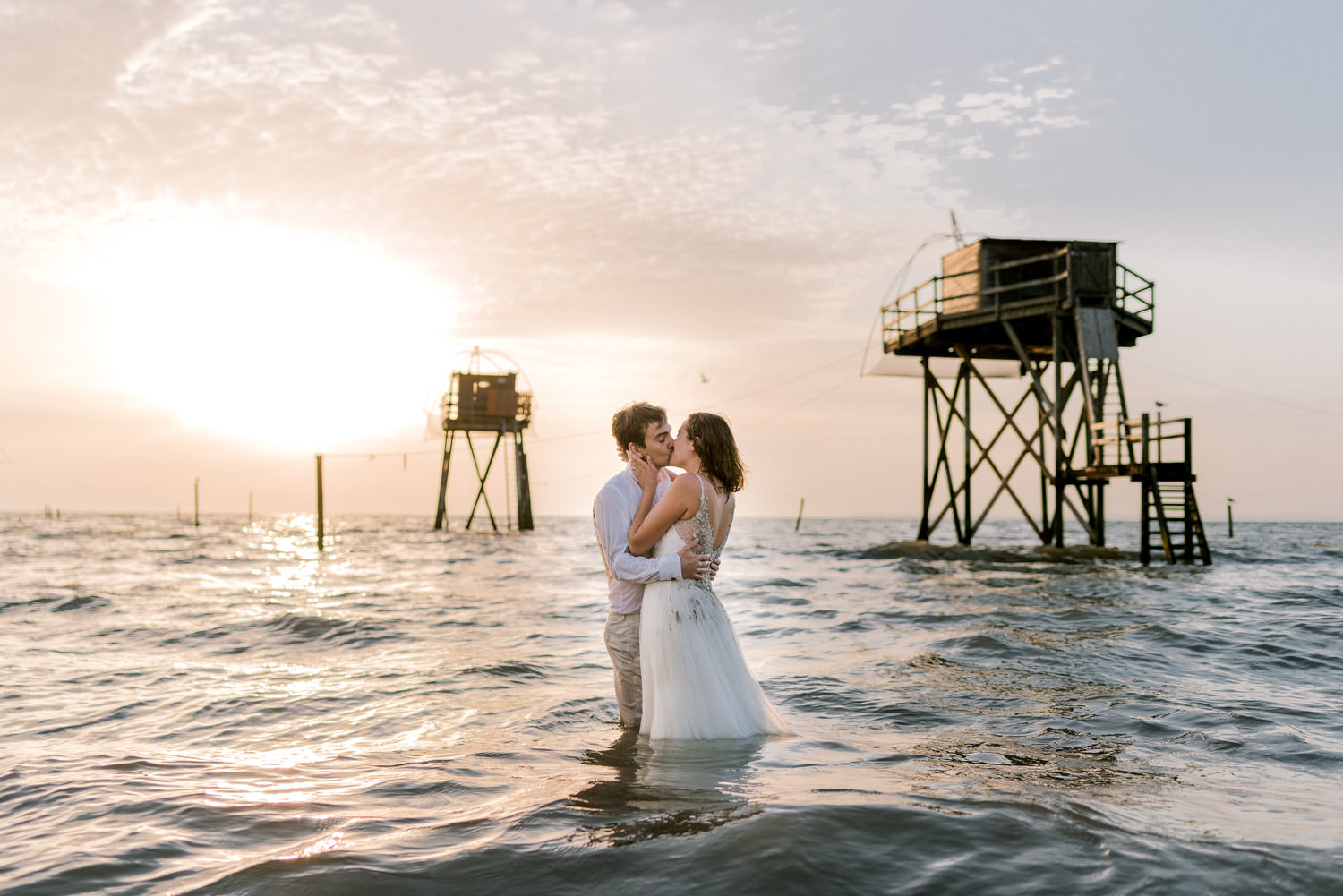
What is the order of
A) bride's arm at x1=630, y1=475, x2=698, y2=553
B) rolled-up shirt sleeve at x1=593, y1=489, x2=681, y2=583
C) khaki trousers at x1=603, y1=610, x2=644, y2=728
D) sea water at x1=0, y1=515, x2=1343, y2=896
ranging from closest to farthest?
1. sea water at x1=0, y1=515, x2=1343, y2=896
2. bride's arm at x1=630, y1=475, x2=698, y2=553
3. rolled-up shirt sleeve at x1=593, y1=489, x2=681, y2=583
4. khaki trousers at x1=603, y1=610, x2=644, y2=728

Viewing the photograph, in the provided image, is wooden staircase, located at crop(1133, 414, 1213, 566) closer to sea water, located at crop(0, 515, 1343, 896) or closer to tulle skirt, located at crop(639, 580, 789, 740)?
sea water, located at crop(0, 515, 1343, 896)

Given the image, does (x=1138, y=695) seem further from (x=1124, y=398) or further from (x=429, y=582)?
(x=1124, y=398)

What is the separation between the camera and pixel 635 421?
5109mm

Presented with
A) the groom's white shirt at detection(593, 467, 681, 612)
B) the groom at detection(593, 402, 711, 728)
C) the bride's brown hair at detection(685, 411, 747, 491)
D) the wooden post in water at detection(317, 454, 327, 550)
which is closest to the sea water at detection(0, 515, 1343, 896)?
the groom at detection(593, 402, 711, 728)

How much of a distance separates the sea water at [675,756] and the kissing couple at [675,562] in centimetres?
25

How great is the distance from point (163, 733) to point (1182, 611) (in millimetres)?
12402

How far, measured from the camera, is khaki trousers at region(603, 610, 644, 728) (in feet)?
18.0

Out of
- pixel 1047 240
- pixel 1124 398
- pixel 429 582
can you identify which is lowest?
pixel 429 582

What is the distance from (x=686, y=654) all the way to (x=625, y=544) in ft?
2.34

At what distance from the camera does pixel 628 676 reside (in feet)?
18.6

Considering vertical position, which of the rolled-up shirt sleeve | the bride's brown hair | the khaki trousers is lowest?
the khaki trousers

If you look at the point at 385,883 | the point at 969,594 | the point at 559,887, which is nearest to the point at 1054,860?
the point at 559,887

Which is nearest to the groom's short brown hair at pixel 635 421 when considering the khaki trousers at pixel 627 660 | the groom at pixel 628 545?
the groom at pixel 628 545

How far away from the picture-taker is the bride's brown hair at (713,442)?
505cm
